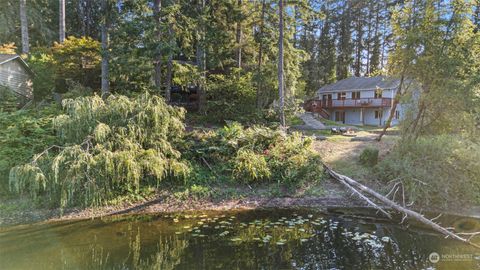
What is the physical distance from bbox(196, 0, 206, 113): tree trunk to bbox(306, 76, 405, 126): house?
60.6 ft

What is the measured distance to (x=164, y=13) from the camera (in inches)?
587

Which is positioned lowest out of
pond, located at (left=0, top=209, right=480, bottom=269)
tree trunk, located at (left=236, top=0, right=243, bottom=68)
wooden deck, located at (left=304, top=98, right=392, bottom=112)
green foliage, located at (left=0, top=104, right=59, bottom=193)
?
pond, located at (left=0, top=209, right=480, bottom=269)

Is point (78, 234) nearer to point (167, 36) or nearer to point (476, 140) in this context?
point (167, 36)

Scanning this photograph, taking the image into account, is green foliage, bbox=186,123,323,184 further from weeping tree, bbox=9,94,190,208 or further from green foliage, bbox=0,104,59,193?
green foliage, bbox=0,104,59,193

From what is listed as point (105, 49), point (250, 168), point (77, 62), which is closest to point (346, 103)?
point (250, 168)

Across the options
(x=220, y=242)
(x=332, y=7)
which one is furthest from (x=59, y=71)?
(x=332, y=7)

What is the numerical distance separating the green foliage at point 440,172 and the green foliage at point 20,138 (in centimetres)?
1180

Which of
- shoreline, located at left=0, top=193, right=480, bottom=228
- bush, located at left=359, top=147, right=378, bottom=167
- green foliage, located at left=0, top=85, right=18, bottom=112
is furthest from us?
green foliage, located at left=0, top=85, right=18, bottom=112

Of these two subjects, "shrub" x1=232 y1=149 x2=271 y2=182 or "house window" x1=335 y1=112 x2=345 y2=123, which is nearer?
"shrub" x1=232 y1=149 x2=271 y2=182

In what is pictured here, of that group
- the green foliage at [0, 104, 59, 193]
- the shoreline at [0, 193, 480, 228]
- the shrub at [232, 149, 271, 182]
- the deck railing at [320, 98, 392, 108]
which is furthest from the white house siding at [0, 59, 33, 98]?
the deck railing at [320, 98, 392, 108]

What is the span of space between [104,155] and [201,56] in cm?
1101

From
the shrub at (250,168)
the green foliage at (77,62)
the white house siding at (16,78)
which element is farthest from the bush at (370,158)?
the white house siding at (16,78)

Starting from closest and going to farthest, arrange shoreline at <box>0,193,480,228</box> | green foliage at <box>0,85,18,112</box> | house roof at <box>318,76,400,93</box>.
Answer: shoreline at <box>0,193,480,228</box>
green foliage at <box>0,85,18,112</box>
house roof at <box>318,76,400,93</box>

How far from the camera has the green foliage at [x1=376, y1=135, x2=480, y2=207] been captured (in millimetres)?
10320
